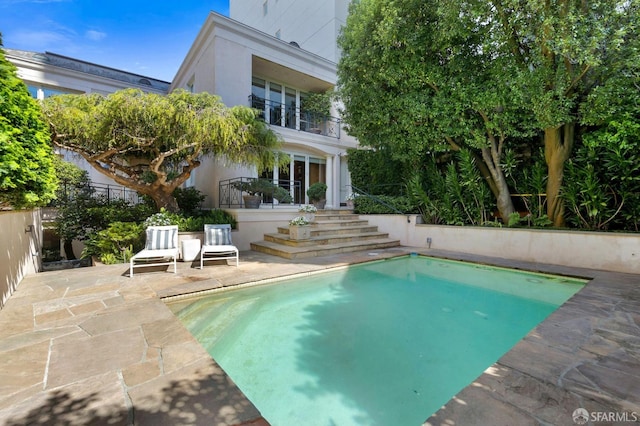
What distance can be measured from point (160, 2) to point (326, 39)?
28.7 ft

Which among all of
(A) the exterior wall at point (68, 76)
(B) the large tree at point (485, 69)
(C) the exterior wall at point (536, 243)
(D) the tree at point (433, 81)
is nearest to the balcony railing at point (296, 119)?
(B) the large tree at point (485, 69)

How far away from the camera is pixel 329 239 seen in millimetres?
9117

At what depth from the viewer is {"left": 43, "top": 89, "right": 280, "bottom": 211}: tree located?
6.55m

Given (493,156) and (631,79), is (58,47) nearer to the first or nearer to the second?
(493,156)

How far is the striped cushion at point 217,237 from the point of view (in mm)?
7215

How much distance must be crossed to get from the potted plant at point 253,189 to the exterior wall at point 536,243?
489 centimetres

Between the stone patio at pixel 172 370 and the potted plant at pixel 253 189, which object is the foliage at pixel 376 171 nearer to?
the potted plant at pixel 253 189

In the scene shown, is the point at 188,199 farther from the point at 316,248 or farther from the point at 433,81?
the point at 433,81

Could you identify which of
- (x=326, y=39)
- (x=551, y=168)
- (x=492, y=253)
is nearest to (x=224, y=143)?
(x=492, y=253)

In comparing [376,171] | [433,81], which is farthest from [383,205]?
[433,81]

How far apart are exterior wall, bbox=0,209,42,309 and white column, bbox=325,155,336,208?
1080 centimetres

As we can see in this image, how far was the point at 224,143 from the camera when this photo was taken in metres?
7.48

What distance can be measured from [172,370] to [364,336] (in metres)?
2.27

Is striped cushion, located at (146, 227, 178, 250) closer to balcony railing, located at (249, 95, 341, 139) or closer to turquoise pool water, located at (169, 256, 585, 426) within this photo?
turquoise pool water, located at (169, 256, 585, 426)
